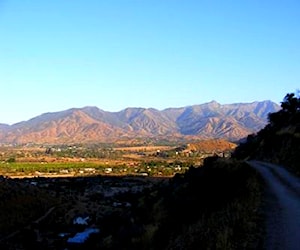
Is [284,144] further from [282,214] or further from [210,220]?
[210,220]

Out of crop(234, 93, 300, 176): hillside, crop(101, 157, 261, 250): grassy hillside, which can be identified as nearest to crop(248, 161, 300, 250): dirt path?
crop(101, 157, 261, 250): grassy hillside

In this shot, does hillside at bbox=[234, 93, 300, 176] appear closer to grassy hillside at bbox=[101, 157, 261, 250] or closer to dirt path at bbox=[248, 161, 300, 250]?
dirt path at bbox=[248, 161, 300, 250]

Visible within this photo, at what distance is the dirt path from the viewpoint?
483 inches

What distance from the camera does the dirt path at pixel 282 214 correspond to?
40.2 ft

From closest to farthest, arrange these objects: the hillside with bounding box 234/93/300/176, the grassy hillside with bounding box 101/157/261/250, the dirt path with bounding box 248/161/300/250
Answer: the dirt path with bounding box 248/161/300/250, the grassy hillside with bounding box 101/157/261/250, the hillside with bounding box 234/93/300/176

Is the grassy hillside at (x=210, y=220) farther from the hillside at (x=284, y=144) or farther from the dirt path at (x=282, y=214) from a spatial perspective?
the hillside at (x=284, y=144)

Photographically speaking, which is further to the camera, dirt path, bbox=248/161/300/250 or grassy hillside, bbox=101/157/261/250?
grassy hillside, bbox=101/157/261/250

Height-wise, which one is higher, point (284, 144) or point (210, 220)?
point (284, 144)

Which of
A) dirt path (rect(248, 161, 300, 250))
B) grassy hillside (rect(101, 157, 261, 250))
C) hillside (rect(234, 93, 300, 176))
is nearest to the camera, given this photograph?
dirt path (rect(248, 161, 300, 250))

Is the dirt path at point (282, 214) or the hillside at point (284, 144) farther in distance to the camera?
the hillside at point (284, 144)

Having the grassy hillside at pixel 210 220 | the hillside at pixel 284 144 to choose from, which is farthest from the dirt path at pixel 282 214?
the hillside at pixel 284 144

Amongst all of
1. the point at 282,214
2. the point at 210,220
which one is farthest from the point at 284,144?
the point at 210,220

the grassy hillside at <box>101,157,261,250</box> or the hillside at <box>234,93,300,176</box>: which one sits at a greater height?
the hillside at <box>234,93,300,176</box>

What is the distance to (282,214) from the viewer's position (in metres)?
15.9
